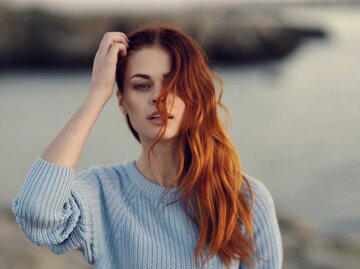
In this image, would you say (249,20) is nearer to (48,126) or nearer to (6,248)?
(48,126)

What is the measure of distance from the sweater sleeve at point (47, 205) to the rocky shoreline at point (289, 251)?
7.35 feet

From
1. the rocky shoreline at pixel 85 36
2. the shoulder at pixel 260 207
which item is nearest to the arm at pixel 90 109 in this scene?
the shoulder at pixel 260 207

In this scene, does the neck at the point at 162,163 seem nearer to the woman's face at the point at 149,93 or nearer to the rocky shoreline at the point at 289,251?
the woman's face at the point at 149,93

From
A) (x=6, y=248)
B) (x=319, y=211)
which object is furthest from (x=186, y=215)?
(x=319, y=211)

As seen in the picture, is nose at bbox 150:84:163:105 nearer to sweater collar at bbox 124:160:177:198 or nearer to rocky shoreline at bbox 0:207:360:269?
sweater collar at bbox 124:160:177:198

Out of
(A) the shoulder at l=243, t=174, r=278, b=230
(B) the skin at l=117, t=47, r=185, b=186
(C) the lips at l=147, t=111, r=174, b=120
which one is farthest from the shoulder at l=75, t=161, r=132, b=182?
(A) the shoulder at l=243, t=174, r=278, b=230

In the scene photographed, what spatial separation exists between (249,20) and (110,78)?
18.7m

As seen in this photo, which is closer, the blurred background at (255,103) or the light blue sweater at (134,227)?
the light blue sweater at (134,227)

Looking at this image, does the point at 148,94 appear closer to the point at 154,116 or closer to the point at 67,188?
the point at 154,116

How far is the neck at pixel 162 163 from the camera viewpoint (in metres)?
1.73

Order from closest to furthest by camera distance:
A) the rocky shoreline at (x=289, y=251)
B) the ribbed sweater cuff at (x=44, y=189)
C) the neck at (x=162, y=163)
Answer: the ribbed sweater cuff at (x=44, y=189), the neck at (x=162, y=163), the rocky shoreline at (x=289, y=251)

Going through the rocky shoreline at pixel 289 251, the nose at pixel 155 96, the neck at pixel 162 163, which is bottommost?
the rocky shoreline at pixel 289 251

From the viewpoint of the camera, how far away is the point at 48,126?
11312mm

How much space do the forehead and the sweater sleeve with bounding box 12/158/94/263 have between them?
31 cm
